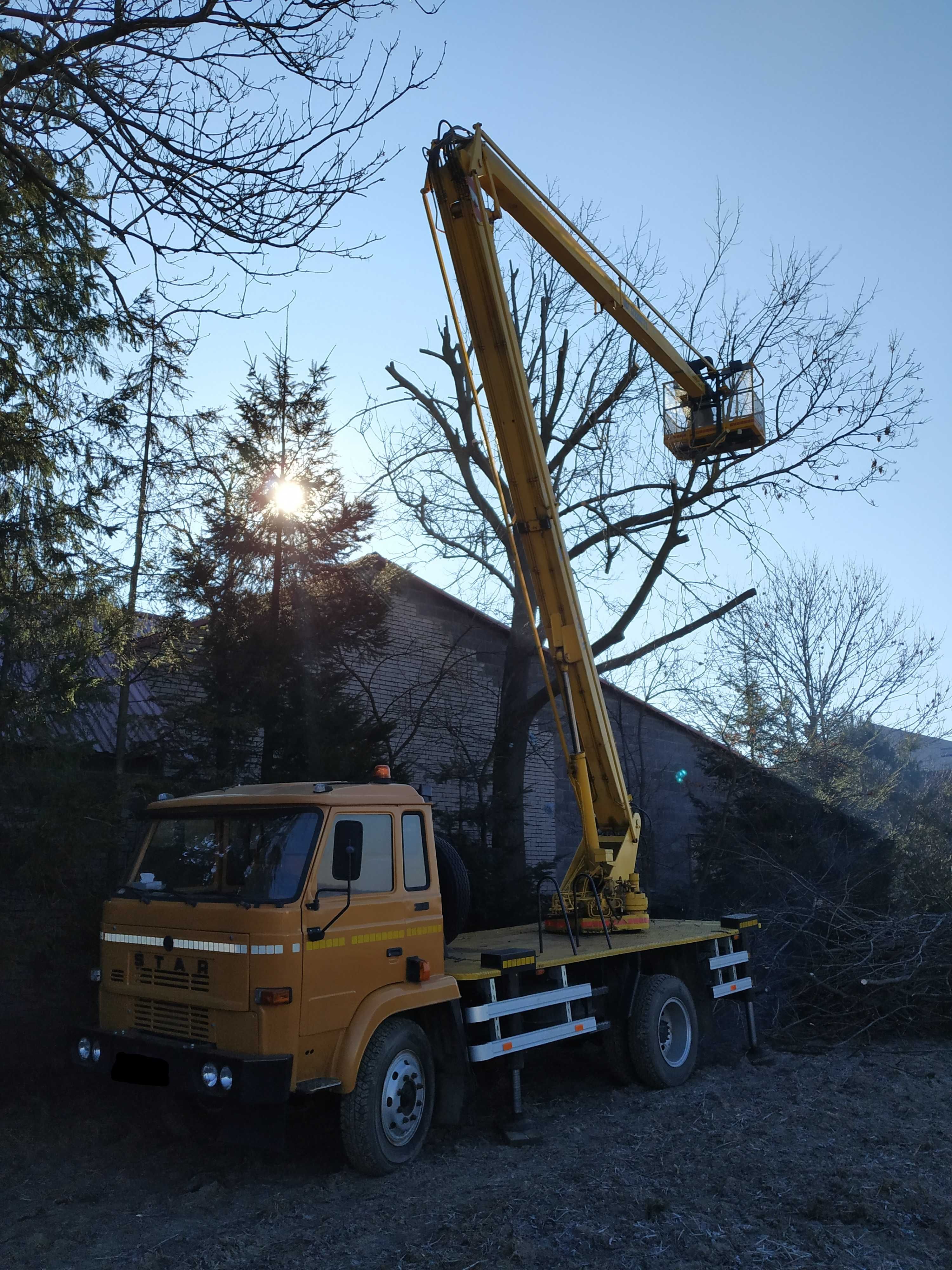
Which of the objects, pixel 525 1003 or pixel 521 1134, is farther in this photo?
pixel 525 1003

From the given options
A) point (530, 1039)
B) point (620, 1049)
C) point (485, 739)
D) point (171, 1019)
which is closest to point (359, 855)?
point (171, 1019)

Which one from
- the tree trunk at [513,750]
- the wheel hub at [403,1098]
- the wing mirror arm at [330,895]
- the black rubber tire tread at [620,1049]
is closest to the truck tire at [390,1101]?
the wheel hub at [403,1098]

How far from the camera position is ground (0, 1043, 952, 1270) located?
15.2 feet

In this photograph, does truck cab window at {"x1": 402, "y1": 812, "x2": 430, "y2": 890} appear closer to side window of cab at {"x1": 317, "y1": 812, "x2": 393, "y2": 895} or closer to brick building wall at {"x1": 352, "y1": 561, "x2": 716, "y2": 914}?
side window of cab at {"x1": 317, "y1": 812, "x2": 393, "y2": 895}

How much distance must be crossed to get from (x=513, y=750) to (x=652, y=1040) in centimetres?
684

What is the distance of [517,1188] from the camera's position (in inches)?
214

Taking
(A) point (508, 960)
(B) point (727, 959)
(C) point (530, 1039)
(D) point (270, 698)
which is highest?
(D) point (270, 698)

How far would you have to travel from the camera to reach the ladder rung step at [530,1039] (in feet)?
21.4

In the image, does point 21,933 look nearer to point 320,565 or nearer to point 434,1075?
point 434,1075

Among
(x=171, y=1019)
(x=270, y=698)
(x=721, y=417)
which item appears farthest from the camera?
(x=721, y=417)

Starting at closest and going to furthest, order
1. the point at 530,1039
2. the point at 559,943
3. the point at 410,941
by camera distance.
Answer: the point at 410,941
the point at 530,1039
the point at 559,943

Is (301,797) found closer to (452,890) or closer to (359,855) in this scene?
(359,855)

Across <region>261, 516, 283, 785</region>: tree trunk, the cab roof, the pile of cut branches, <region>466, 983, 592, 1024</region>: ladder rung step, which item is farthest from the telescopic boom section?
<region>261, 516, 283, 785</region>: tree trunk

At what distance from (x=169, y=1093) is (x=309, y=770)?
3.63 metres
